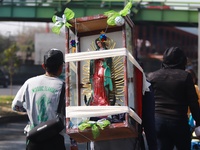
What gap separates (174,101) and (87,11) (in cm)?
3809

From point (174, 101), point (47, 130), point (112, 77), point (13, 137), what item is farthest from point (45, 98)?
point (13, 137)

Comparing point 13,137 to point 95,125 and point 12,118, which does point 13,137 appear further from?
point 95,125

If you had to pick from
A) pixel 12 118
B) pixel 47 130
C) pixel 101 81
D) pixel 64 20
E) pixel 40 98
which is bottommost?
pixel 12 118

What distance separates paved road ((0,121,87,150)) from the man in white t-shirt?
19.2 feet

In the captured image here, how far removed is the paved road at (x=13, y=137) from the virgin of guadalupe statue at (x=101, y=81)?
5.89 meters

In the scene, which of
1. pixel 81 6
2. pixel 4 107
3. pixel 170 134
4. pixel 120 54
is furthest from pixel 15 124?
pixel 81 6

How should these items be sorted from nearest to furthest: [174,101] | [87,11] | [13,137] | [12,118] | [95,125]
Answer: [95,125] < [174,101] < [13,137] < [12,118] < [87,11]

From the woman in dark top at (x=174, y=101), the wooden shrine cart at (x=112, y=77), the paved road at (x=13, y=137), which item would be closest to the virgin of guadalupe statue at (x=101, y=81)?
the wooden shrine cart at (x=112, y=77)

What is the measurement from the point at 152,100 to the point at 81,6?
39.0 meters

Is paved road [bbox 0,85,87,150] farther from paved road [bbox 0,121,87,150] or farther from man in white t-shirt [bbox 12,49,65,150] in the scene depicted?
man in white t-shirt [bbox 12,49,65,150]

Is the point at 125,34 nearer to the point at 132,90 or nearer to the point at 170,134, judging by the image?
the point at 132,90

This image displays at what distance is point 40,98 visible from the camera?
5055 millimetres

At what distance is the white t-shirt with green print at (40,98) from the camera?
5043mm

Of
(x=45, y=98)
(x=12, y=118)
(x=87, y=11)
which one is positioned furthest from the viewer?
(x=87, y=11)
